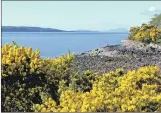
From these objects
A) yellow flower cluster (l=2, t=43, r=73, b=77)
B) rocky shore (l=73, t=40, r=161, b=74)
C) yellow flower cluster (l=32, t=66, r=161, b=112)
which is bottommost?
rocky shore (l=73, t=40, r=161, b=74)

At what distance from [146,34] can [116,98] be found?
2688cm

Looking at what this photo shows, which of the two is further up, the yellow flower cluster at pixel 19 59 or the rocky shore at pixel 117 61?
the yellow flower cluster at pixel 19 59

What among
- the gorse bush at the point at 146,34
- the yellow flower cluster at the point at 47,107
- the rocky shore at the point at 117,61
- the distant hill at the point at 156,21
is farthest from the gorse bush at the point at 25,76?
the distant hill at the point at 156,21

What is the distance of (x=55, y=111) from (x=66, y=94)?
34 cm

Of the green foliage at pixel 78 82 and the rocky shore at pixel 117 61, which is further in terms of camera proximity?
the rocky shore at pixel 117 61

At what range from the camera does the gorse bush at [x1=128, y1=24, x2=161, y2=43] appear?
3166cm

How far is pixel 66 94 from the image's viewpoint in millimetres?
6234

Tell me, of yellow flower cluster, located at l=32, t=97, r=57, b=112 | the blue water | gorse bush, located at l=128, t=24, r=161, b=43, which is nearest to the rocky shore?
the blue water

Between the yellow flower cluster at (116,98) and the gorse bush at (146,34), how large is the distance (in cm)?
2465

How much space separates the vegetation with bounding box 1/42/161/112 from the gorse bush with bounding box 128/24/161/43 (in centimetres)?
2414

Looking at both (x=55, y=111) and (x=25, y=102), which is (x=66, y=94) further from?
(x=25, y=102)

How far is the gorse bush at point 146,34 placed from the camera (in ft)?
104

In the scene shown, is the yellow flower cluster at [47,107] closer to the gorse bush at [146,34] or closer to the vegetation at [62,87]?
the vegetation at [62,87]

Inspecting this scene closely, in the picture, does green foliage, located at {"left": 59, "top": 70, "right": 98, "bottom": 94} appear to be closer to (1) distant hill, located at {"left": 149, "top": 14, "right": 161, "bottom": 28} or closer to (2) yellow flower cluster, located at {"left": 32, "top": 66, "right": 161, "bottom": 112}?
(2) yellow flower cluster, located at {"left": 32, "top": 66, "right": 161, "bottom": 112}
